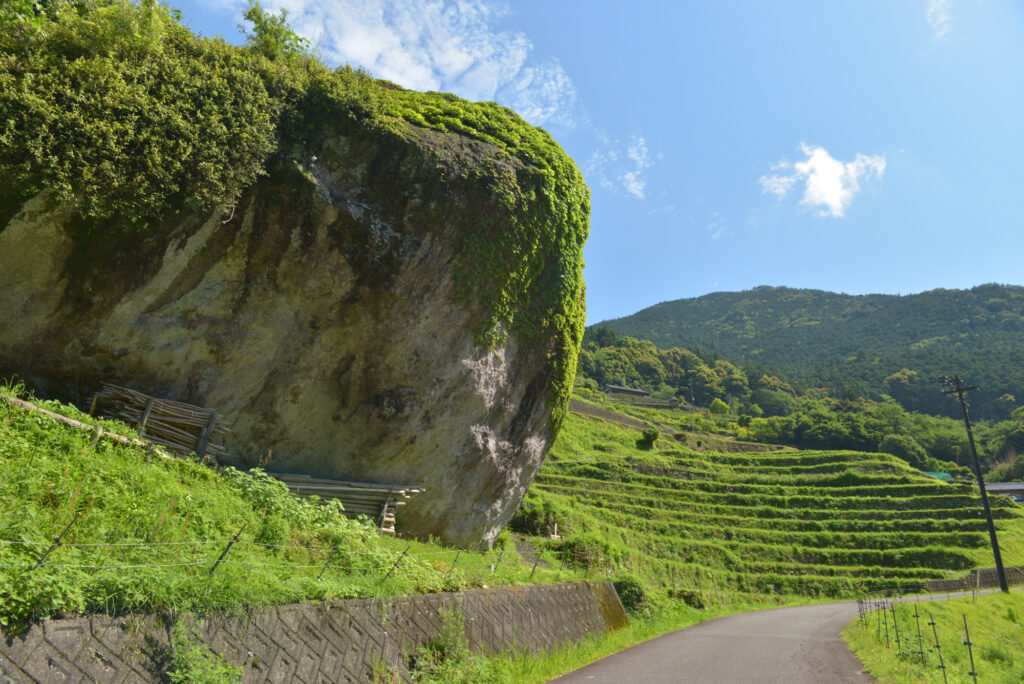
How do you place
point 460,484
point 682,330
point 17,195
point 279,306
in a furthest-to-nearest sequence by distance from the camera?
1. point 682,330
2. point 460,484
3. point 279,306
4. point 17,195

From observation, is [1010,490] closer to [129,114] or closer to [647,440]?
[647,440]

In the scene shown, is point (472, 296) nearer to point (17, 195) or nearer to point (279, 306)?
point (279, 306)

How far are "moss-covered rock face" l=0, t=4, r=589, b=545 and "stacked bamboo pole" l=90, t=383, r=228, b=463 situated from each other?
288 mm

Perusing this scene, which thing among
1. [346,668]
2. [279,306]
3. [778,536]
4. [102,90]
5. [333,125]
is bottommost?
[778,536]

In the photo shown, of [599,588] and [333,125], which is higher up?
[333,125]

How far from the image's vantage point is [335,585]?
21.0ft

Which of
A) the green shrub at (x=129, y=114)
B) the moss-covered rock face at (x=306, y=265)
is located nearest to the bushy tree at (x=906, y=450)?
the moss-covered rock face at (x=306, y=265)

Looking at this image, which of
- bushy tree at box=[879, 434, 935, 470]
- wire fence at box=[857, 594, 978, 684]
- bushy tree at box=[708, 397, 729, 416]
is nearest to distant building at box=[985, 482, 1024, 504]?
bushy tree at box=[879, 434, 935, 470]

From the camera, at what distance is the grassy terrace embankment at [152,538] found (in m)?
4.25

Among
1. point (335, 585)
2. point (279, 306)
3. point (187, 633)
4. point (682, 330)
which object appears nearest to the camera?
point (187, 633)

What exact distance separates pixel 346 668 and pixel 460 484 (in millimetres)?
7908

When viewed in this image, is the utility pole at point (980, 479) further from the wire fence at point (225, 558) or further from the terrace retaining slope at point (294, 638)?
the wire fence at point (225, 558)

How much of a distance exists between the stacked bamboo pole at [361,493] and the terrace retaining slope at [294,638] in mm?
3783

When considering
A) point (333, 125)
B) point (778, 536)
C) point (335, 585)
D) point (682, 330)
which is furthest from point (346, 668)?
point (682, 330)
